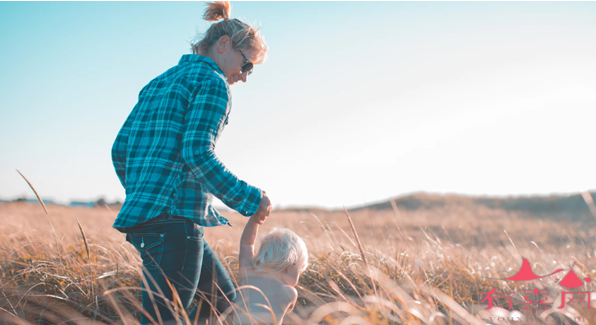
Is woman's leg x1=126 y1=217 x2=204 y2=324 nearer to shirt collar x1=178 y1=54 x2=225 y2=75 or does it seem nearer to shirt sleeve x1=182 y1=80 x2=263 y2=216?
shirt sleeve x1=182 y1=80 x2=263 y2=216

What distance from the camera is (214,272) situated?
1.82 metres

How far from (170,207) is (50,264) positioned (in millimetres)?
1659

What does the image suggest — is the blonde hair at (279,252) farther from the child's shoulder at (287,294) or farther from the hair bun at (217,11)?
the hair bun at (217,11)

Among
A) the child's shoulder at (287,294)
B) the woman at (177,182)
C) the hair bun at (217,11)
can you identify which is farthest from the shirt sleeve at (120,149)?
the child's shoulder at (287,294)

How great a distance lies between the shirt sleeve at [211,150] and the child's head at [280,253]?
0.40 metres

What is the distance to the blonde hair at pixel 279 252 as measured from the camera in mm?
1911

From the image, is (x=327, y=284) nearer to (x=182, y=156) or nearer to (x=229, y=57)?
(x=182, y=156)

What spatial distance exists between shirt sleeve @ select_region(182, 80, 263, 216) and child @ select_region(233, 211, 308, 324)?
0.25 metres

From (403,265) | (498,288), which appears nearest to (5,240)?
(403,265)

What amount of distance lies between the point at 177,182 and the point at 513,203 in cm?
2168

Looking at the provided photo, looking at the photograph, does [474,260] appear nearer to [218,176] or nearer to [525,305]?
[525,305]

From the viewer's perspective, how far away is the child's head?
1.91m

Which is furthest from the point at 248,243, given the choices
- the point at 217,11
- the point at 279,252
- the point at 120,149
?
the point at 217,11

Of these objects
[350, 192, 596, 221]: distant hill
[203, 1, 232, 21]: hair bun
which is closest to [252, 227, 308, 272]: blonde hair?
[203, 1, 232, 21]: hair bun
